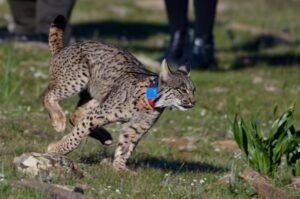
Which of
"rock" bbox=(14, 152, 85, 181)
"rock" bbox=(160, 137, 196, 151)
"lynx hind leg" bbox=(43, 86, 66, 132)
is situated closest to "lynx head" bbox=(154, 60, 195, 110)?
"rock" bbox=(14, 152, 85, 181)

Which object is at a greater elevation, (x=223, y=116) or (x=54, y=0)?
(x=54, y=0)

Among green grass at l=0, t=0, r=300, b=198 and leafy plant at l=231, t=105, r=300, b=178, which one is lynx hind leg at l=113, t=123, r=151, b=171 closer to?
green grass at l=0, t=0, r=300, b=198

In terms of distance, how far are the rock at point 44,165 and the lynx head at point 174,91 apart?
0.89 m

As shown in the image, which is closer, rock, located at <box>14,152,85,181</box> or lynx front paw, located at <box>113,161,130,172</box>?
rock, located at <box>14,152,85,181</box>

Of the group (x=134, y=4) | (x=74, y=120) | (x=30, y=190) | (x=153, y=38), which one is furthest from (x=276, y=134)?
(x=134, y=4)

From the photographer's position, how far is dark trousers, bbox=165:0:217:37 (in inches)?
635

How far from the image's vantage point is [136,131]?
9.41 meters

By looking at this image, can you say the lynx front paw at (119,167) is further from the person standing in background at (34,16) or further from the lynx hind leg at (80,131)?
the person standing in background at (34,16)

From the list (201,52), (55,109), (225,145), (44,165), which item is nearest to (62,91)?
(55,109)

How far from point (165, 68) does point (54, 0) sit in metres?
7.35

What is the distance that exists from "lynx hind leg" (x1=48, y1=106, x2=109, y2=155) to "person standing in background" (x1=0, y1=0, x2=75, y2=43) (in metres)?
5.57

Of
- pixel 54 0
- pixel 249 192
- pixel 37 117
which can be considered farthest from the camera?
pixel 54 0

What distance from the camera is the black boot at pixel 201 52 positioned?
53.8 feet

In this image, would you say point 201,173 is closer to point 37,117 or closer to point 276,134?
point 276,134
